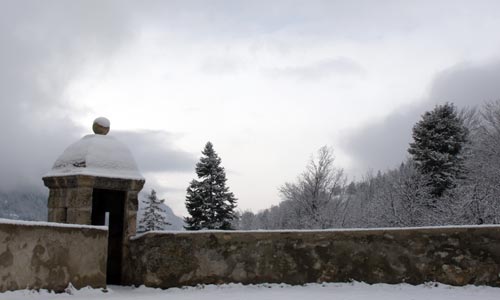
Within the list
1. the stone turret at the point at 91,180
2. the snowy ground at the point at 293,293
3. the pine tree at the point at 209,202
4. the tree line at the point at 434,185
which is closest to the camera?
the snowy ground at the point at 293,293

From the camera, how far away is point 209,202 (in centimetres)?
3375

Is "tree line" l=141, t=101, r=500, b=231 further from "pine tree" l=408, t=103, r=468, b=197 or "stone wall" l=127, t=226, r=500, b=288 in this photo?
"stone wall" l=127, t=226, r=500, b=288

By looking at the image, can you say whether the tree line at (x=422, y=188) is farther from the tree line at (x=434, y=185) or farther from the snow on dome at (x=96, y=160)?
the snow on dome at (x=96, y=160)

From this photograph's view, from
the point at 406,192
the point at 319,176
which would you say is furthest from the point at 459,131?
the point at 319,176

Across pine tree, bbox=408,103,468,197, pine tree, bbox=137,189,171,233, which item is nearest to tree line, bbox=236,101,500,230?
pine tree, bbox=408,103,468,197

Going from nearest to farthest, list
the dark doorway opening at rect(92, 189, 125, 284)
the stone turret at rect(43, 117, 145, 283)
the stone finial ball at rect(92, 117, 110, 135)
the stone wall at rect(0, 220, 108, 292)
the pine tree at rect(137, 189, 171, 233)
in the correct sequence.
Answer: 1. the stone wall at rect(0, 220, 108, 292)
2. the stone turret at rect(43, 117, 145, 283)
3. the stone finial ball at rect(92, 117, 110, 135)
4. the dark doorway opening at rect(92, 189, 125, 284)
5. the pine tree at rect(137, 189, 171, 233)

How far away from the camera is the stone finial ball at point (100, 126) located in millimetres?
10016

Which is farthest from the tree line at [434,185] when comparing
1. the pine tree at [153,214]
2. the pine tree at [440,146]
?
the pine tree at [153,214]

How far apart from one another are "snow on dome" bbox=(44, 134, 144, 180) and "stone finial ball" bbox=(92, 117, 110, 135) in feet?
1.01

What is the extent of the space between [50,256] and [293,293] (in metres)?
3.29

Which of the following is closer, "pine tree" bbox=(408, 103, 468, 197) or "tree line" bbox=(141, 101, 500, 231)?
"tree line" bbox=(141, 101, 500, 231)

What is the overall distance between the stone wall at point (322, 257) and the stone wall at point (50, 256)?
0.90 meters

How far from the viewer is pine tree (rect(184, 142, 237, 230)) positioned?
33531mm

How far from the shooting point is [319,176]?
111 feet
